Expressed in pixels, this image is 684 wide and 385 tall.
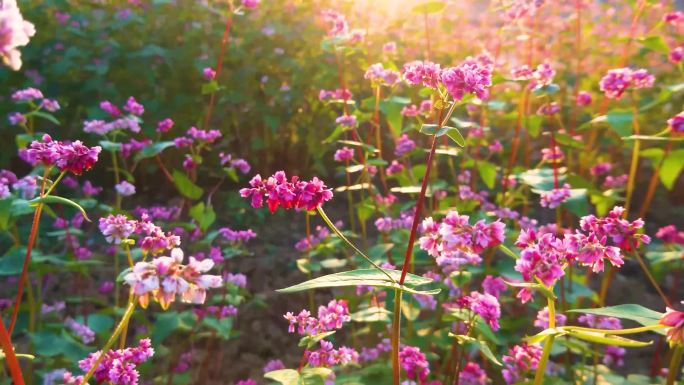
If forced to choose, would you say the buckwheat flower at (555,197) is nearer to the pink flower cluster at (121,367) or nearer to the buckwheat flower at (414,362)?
the buckwheat flower at (414,362)

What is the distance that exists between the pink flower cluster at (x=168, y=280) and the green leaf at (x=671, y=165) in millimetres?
1836

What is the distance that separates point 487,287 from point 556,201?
0.36 metres

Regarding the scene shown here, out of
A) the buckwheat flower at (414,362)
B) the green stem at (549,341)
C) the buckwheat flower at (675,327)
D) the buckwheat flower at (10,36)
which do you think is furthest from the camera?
the buckwheat flower at (414,362)

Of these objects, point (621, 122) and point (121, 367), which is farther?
point (621, 122)

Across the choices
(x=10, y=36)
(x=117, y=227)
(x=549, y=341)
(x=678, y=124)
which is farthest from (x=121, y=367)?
(x=678, y=124)

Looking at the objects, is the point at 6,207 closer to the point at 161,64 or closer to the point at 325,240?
the point at 325,240

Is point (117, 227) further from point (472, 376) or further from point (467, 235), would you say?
point (472, 376)

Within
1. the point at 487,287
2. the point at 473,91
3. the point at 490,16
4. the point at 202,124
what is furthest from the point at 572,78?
the point at 473,91

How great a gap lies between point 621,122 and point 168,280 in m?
1.59

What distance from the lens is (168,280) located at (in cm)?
76

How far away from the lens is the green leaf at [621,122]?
6.00 ft

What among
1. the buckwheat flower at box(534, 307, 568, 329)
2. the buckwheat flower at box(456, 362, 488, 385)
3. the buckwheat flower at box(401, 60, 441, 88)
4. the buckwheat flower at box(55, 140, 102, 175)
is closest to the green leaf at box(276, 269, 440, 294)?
the buckwheat flower at box(401, 60, 441, 88)

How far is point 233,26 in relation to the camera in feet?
11.5

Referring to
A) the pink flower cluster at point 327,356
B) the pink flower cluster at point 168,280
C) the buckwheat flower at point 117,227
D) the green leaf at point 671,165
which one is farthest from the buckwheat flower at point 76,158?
the green leaf at point 671,165
